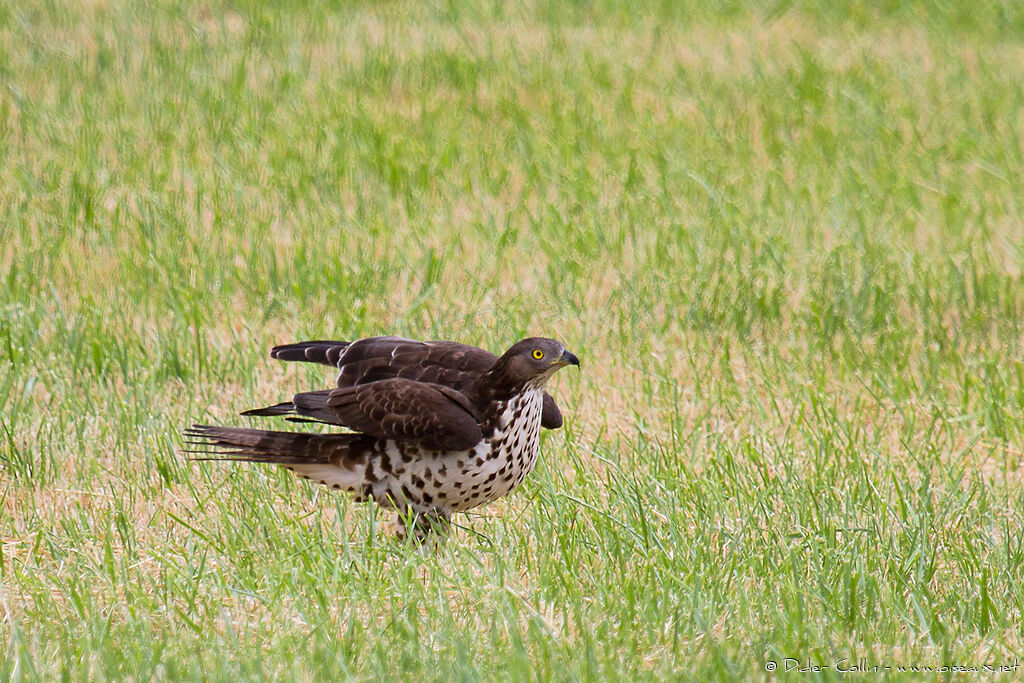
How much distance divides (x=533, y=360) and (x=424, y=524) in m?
0.72

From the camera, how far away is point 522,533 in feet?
Answer: 15.5

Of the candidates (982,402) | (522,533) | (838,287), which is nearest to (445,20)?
(838,287)

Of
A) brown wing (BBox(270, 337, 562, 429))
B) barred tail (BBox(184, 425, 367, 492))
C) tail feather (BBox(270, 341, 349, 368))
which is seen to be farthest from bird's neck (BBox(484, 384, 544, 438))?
tail feather (BBox(270, 341, 349, 368))

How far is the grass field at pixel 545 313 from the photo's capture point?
4.11 meters

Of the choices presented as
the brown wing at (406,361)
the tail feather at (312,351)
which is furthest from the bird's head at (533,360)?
the tail feather at (312,351)

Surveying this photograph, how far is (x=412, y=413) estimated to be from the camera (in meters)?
4.58

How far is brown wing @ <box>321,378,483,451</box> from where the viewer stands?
454 cm

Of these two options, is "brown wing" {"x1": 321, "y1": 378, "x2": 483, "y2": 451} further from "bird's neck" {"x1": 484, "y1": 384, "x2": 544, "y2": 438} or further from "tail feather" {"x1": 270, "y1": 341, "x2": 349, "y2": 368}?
"tail feather" {"x1": 270, "y1": 341, "x2": 349, "y2": 368}

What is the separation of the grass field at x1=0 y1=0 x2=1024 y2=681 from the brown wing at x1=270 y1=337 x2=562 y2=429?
491mm

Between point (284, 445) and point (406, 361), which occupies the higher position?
point (406, 361)

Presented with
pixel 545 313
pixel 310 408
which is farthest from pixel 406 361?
pixel 545 313

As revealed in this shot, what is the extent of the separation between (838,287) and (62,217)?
4557 millimetres

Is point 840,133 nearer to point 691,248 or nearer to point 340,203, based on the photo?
point 691,248

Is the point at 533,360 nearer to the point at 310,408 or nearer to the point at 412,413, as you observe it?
the point at 412,413
